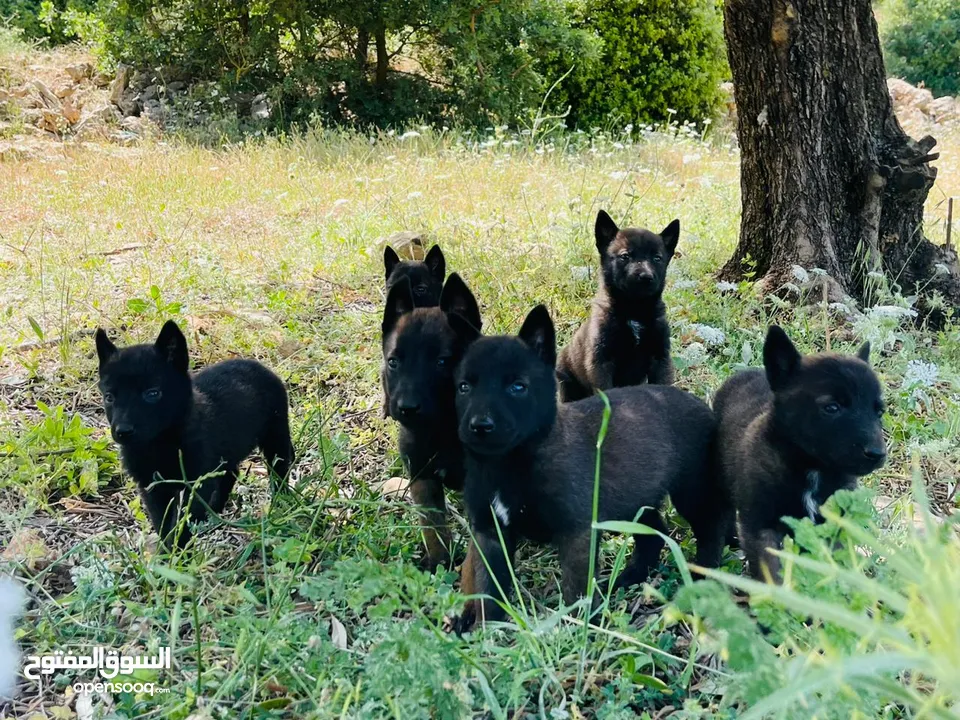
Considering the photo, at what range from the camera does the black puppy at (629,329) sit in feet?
17.2

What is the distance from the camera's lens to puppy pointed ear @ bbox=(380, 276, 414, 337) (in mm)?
3941

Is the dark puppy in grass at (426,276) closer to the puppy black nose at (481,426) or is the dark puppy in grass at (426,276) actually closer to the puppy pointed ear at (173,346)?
the puppy pointed ear at (173,346)

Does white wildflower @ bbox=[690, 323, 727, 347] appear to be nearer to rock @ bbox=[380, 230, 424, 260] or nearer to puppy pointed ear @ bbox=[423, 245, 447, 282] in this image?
puppy pointed ear @ bbox=[423, 245, 447, 282]

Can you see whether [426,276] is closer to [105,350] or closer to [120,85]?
[105,350]

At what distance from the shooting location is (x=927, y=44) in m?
26.9

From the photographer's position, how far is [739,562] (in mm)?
3973

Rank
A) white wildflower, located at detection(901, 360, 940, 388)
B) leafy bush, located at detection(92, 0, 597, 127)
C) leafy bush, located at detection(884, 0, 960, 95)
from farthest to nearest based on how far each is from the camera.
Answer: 1. leafy bush, located at detection(884, 0, 960, 95)
2. leafy bush, located at detection(92, 0, 597, 127)
3. white wildflower, located at detection(901, 360, 940, 388)

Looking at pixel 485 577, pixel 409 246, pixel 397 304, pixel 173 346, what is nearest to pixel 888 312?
pixel 397 304

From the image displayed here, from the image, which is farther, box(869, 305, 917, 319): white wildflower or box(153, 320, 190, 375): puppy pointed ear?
box(869, 305, 917, 319): white wildflower

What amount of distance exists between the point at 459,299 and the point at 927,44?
28.5 m

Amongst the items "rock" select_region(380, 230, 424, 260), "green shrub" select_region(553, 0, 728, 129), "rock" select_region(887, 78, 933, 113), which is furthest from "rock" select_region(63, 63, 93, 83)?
"rock" select_region(887, 78, 933, 113)

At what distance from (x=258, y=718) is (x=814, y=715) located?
5.89 ft

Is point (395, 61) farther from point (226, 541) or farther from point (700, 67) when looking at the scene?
point (226, 541)

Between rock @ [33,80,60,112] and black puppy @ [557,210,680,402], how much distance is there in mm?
14201
